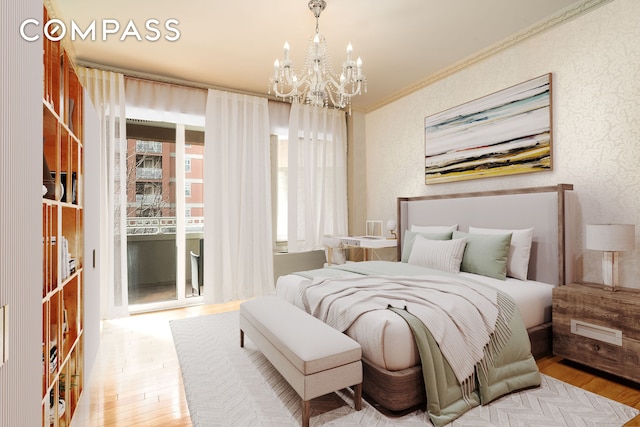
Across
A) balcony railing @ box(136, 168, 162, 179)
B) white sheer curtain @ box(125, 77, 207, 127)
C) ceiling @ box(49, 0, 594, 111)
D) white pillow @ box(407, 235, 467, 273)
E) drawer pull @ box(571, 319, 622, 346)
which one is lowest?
drawer pull @ box(571, 319, 622, 346)

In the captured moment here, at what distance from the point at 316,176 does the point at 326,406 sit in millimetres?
3325

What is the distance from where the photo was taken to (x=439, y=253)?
311 centimetres

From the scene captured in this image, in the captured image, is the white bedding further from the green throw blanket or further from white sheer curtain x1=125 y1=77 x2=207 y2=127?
white sheer curtain x1=125 y1=77 x2=207 y2=127

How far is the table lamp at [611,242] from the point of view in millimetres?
2230

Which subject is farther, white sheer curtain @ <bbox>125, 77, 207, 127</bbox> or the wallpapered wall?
white sheer curtain @ <bbox>125, 77, 207, 127</bbox>

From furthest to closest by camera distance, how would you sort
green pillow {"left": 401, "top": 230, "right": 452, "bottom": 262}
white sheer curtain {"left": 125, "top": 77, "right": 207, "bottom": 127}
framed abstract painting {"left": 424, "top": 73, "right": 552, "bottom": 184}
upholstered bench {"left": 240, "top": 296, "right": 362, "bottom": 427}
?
white sheer curtain {"left": 125, "top": 77, "right": 207, "bottom": 127}, green pillow {"left": 401, "top": 230, "right": 452, "bottom": 262}, framed abstract painting {"left": 424, "top": 73, "right": 552, "bottom": 184}, upholstered bench {"left": 240, "top": 296, "right": 362, "bottom": 427}

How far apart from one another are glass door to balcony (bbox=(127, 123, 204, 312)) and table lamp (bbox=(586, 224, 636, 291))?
13.2ft

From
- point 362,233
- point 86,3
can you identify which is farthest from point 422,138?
point 86,3

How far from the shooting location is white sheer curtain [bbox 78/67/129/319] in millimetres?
3574

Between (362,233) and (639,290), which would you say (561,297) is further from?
(362,233)

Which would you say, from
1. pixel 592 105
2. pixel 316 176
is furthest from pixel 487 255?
pixel 316 176

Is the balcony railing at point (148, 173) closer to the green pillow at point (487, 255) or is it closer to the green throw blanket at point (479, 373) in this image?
the green throw blanket at point (479, 373)

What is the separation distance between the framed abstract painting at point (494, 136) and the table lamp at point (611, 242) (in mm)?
808

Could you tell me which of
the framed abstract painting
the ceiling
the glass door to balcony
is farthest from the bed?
the glass door to balcony
